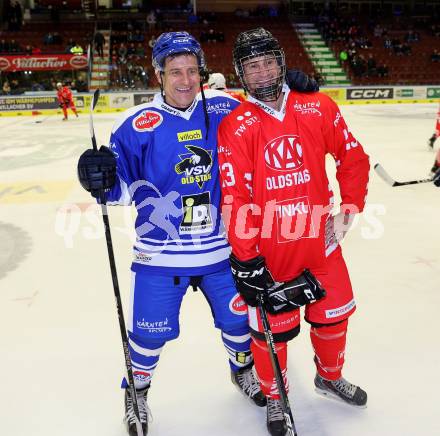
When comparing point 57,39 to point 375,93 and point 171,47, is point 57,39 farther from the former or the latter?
point 171,47

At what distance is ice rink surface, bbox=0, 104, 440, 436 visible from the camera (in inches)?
86.3

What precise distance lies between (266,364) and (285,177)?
77 centimetres

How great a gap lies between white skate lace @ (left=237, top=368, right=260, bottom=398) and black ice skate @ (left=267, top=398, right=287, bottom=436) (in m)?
0.16

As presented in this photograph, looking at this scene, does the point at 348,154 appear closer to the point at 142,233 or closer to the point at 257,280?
the point at 257,280

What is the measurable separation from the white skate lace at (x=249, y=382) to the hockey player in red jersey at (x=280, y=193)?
0.65ft

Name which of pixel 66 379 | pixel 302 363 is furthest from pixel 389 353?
pixel 66 379

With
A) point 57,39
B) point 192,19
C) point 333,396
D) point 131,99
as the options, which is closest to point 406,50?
point 192,19

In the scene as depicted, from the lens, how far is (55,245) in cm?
434

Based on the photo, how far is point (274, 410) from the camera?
6.91 ft

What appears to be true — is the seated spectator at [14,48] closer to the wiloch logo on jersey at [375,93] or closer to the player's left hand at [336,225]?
the wiloch logo on jersey at [375,93]

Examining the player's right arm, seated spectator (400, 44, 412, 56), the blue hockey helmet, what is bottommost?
seated spectator (400, 44, 412, 56)

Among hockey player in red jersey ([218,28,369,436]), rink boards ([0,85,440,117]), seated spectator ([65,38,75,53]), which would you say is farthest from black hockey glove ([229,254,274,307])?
seated spectator ([65,38,75,53])

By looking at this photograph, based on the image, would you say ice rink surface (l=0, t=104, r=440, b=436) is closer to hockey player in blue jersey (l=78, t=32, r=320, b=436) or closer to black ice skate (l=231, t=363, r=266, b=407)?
black ice skate (l=231, t=363, r=266, b=407)

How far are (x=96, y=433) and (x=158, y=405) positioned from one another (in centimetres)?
30
